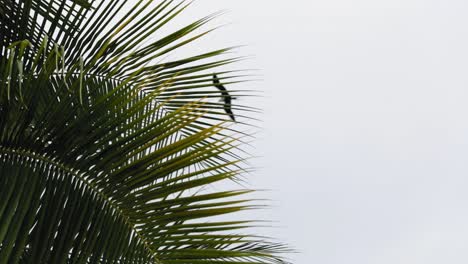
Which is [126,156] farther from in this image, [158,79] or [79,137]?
[158,79]

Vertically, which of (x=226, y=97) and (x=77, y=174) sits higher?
(x=226, y=97)

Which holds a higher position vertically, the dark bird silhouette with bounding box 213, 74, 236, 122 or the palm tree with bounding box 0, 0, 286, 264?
the dark bird silhouette with bounding box 213, 74, 236, 122

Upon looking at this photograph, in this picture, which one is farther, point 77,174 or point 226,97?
point 226,97

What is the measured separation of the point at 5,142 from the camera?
6.61ft

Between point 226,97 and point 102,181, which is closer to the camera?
point 102,181

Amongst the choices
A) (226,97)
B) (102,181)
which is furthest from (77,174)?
(226,97)

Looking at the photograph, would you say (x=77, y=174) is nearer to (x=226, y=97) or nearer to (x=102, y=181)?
(x=102, y=181)

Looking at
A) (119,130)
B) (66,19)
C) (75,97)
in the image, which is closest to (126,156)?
(119,130)

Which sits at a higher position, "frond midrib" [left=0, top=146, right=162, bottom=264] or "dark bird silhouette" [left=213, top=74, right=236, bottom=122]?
"dark bird silhouette" [left=213, top=74, right=236, bottom=122]

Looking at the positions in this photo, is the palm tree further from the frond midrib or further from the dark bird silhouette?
the dark bird silhouette

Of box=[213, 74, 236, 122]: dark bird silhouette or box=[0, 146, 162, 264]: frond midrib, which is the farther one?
box=[213, 74, 236, 122]: dark bird silhouette

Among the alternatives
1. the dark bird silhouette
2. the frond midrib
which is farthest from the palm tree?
the dark bird silhouette

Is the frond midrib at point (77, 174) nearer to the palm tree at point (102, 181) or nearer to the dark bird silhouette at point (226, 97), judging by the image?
the palm tree at point (102, 181)

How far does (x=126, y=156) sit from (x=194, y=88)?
1027 millimetres
